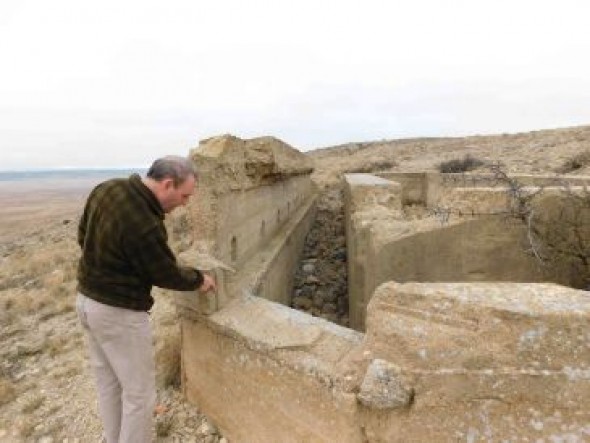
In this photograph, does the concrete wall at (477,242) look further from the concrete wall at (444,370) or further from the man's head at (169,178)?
the man's head at (169,178)

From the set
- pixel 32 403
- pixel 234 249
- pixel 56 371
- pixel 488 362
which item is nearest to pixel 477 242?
pixel 488 362

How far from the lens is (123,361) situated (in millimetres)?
2471

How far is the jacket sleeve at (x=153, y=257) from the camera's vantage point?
2.28 meters

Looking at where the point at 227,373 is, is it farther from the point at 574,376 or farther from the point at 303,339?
the point at 574,376

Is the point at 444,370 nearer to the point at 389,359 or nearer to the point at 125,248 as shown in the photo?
the point at 389,359

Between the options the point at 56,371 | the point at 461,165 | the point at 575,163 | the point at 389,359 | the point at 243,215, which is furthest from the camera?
the point at 461,165

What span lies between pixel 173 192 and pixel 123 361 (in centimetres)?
98

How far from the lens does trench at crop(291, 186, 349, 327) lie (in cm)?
693

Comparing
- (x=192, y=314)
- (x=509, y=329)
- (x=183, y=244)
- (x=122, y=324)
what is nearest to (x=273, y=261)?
(x=192, y=314)

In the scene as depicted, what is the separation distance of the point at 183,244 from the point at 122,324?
23.7 feet

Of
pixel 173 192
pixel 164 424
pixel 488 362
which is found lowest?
pixel 164 424

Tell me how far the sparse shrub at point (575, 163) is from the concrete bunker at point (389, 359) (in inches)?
496

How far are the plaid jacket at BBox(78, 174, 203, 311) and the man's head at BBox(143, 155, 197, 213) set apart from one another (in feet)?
0.15

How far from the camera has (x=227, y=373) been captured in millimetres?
3027
